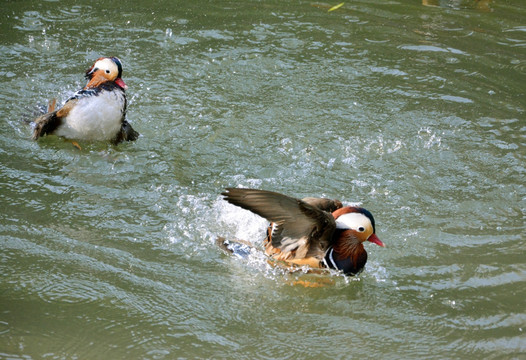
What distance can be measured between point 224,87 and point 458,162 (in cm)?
250

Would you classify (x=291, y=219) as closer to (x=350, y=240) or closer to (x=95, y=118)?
(x=350, y=240)

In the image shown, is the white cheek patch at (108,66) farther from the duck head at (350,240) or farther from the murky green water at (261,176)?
the duck head at (350,240)

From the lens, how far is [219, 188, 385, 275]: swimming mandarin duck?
13.6 feet

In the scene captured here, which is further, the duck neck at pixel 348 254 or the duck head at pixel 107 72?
the duck head at pixel 107 72

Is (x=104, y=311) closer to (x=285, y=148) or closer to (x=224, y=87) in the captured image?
(x=285, y=148)

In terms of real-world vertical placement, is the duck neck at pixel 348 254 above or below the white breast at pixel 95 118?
below

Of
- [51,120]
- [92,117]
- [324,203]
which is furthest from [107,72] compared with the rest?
[324,203]

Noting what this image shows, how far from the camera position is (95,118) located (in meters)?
5.75

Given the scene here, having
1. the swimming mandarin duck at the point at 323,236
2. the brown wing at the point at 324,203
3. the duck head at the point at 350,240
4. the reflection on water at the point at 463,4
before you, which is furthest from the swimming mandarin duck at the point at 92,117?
the reflection on water at the point at 463,4

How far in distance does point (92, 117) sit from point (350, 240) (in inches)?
105

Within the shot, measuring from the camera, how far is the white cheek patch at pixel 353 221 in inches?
167

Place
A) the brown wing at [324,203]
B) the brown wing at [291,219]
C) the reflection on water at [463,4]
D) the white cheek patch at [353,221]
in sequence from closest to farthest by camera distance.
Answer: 1. the brown wing at [291,219]
2. the white cheek patch at [353,221]
3. the brown wing at [324,203]
4. the reflection on water at [463,4]

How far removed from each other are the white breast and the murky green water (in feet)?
0.43

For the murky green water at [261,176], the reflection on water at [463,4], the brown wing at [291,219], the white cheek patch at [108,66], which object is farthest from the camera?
the reflection on water at [463,4]
